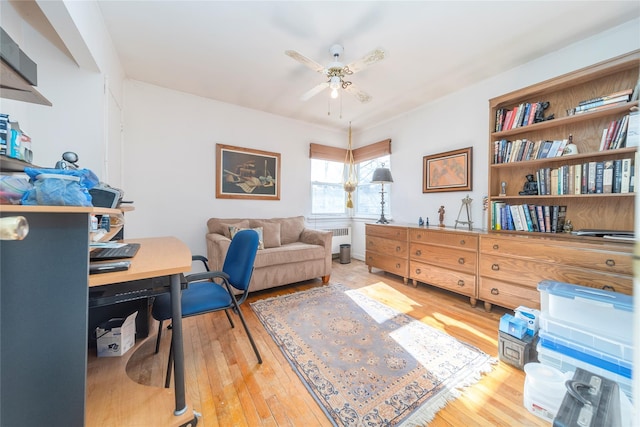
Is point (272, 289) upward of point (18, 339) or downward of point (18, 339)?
downward

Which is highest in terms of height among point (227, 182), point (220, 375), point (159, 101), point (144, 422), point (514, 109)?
point (159, 101)

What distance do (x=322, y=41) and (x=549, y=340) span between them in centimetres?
284

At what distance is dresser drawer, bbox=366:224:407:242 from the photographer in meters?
3.09

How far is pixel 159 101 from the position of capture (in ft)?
9.68

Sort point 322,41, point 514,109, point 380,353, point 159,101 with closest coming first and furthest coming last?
point 380,353 < point 322,41 < point 514,109 < point 159,101

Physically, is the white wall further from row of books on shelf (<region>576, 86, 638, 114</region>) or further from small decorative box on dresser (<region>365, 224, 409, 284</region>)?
row of books on shelf (<region>576, 86, 638, 114</region>)

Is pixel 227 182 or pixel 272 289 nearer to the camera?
pixel 272 289

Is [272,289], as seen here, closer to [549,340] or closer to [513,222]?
[549,340]

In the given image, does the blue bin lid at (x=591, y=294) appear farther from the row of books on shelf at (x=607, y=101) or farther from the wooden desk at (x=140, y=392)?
the wooden desk at (x=140, y=392)

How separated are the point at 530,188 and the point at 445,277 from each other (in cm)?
121

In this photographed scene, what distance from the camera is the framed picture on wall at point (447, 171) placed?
2898 mm

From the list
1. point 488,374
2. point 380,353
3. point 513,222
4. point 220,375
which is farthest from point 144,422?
point 513,222

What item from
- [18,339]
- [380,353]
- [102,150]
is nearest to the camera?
[18,339]

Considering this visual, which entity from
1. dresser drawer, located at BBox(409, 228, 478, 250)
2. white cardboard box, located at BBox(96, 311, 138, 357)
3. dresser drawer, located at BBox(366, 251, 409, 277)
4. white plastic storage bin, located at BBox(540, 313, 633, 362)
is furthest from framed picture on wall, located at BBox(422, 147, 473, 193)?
white cardboard box, located at BBox(96, 311, 138, 357)
